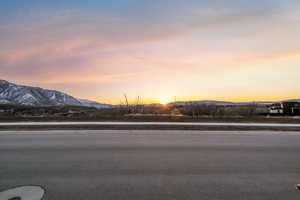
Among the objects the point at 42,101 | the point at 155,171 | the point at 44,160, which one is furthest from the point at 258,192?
the point at 42,101

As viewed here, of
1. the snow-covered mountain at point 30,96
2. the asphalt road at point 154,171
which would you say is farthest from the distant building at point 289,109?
the snow-covered mountain at point 30,96

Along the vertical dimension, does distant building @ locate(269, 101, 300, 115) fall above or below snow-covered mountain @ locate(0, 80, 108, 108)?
below

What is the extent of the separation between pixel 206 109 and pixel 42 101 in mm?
175516

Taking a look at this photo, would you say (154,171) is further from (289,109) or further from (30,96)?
(30,96)

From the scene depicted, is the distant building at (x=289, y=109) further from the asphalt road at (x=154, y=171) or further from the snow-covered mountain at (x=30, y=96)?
the snow-covered mountain at (x=30, y=96)

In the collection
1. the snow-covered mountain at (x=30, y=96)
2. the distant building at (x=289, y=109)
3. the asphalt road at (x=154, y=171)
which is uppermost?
the snow-covered mountain at (x=30, y=96)

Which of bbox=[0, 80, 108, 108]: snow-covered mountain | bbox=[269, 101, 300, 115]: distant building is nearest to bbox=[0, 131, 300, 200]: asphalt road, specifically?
bbox=[269, 101, 300, 115]: distant building

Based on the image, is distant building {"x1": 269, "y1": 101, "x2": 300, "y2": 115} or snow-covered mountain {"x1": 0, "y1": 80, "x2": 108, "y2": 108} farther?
snow-covered mountain {"x1": 0, "y1": 80, "x2": 108, "y2": 108}

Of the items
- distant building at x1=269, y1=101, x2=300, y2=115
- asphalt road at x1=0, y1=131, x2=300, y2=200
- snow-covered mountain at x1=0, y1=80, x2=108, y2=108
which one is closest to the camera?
asphalt road at x1=0, y1=131, x2=300, y2=200

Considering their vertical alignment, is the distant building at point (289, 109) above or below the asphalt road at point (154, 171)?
above

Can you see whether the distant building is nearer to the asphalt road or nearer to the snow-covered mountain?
the asphalt road

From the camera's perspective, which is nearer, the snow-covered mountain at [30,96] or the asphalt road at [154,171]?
the asphalt road at [154,171]

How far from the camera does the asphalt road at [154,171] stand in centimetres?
290

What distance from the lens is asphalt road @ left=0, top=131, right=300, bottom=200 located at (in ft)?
9.53
